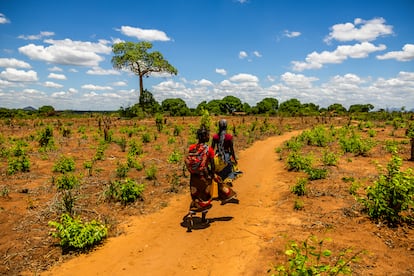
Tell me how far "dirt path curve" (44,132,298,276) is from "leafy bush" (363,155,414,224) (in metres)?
1.52

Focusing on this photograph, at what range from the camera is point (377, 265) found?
151 inches

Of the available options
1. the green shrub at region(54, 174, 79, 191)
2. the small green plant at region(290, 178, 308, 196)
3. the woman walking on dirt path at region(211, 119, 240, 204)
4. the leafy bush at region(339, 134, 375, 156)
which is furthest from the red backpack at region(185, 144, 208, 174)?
the leafy bush at region(339, 134, 375, 156)

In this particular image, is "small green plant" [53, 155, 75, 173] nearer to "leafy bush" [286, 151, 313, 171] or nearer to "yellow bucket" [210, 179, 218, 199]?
"yellow bucket" [210, 179, 218, 199]

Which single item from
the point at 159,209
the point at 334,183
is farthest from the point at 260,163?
the point at 159,209

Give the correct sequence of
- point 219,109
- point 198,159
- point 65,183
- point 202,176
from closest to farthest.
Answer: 1. point 198,159
2. point 202,176
3. point 65,183
4. point 219,109

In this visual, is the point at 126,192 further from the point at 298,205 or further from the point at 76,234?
the point at 298,205

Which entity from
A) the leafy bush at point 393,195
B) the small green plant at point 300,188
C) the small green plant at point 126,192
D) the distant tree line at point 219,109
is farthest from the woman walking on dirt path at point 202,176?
the distant tree line at point 219,109

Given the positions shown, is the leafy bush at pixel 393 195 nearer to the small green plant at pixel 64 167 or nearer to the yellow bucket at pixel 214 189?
the yellow bucket at pixel 214 189

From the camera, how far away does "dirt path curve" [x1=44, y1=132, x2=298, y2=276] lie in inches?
165

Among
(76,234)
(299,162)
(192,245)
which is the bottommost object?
(192,245)

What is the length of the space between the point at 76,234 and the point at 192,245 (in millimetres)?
1946

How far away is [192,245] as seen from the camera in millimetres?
4863

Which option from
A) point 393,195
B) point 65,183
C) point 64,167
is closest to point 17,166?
point 64,167

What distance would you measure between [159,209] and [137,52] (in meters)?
32.7
